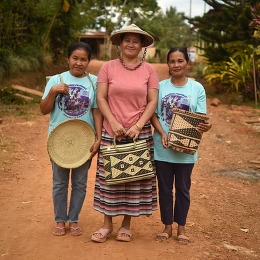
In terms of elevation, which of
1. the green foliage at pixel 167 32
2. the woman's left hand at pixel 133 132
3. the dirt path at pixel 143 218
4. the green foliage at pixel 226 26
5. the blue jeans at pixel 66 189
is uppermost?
the green foliage at pixel 167 32

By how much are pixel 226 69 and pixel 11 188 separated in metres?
11.0

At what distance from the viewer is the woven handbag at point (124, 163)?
10.9 ft

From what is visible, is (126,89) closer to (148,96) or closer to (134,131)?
(148,96)

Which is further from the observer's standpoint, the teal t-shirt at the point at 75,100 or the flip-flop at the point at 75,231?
the flip-flop at the point at 75,231

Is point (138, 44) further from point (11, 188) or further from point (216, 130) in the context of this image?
point (216, 130)

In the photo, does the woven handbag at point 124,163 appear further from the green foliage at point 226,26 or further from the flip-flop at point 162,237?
the green foliage at point 226,26

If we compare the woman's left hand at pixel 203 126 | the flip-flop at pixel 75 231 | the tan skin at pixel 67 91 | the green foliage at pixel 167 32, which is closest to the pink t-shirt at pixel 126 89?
the tan skin at pixel 67 91

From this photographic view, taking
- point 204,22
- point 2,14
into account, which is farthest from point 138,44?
point 204,22

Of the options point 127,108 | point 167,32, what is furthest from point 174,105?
point 167,32

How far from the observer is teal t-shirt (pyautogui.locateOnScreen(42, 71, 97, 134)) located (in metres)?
3.50

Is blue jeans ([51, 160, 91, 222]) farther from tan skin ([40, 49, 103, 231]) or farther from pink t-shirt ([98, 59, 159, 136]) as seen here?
→ pink t-shirt ([98, 59, 159, 136])

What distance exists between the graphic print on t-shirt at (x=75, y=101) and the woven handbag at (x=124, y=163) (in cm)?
41

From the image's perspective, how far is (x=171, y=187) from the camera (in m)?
3.62

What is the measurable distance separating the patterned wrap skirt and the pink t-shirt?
15cm
